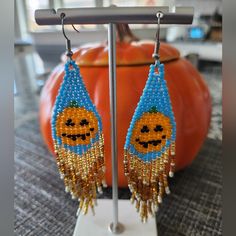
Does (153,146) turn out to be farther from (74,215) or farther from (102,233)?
(74,215)

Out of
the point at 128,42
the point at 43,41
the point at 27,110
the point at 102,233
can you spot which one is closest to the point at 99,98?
the point at 128,42

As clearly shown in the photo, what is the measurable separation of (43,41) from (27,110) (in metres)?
0.90

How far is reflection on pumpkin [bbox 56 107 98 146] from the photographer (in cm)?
51

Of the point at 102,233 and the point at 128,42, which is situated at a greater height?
the point at 128,42

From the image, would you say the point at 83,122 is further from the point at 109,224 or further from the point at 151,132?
the point at 109,224

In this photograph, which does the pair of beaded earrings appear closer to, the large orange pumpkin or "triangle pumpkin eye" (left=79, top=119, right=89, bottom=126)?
"triangle pumpkin eye" (left=79, top=119, right=89, bottom=126)

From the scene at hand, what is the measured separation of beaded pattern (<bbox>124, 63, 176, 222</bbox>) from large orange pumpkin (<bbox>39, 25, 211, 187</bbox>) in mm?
241

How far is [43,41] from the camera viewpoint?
7.69 feet

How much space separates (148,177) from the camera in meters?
0.56

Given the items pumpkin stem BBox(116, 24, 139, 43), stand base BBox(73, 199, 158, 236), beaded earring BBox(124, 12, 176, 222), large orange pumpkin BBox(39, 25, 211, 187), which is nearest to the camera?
beaded earring BBox(124, 12, 176, 222)

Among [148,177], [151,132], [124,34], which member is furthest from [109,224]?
[124,34]

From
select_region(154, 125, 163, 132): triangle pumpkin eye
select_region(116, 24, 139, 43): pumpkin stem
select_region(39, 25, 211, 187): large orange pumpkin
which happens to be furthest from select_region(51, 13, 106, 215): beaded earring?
select_region(116, 24, 139, 43): pumpkin stem

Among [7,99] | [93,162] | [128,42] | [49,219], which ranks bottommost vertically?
[49,219]

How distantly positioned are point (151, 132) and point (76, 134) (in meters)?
0.15
